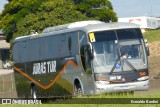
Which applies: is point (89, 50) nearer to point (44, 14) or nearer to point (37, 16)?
point (44, 14)

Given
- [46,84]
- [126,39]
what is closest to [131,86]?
[126,39]

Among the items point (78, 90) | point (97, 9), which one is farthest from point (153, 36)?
point (78, 90)

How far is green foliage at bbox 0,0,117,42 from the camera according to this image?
178 feet

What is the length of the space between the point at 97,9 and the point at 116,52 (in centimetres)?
3700

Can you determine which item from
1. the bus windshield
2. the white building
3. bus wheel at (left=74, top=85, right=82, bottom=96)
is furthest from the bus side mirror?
the white building

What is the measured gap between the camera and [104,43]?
938 inches

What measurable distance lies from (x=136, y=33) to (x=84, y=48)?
7.62 ft

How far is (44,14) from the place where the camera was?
180 ft

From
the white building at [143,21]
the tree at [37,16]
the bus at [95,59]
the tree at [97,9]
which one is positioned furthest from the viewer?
the white building at [143,21]

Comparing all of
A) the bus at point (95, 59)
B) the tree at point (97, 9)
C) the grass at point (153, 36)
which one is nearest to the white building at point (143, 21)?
the grass at point (153, 36)

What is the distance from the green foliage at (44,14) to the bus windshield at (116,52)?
29.5 meters

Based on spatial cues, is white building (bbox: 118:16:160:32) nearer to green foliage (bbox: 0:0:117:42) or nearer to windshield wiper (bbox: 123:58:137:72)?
green foliage (bbox: 0:0:117:42)

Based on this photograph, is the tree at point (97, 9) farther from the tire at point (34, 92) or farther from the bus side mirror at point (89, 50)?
the bus side mirror at point (89, 50)

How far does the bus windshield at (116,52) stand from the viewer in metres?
23.6
